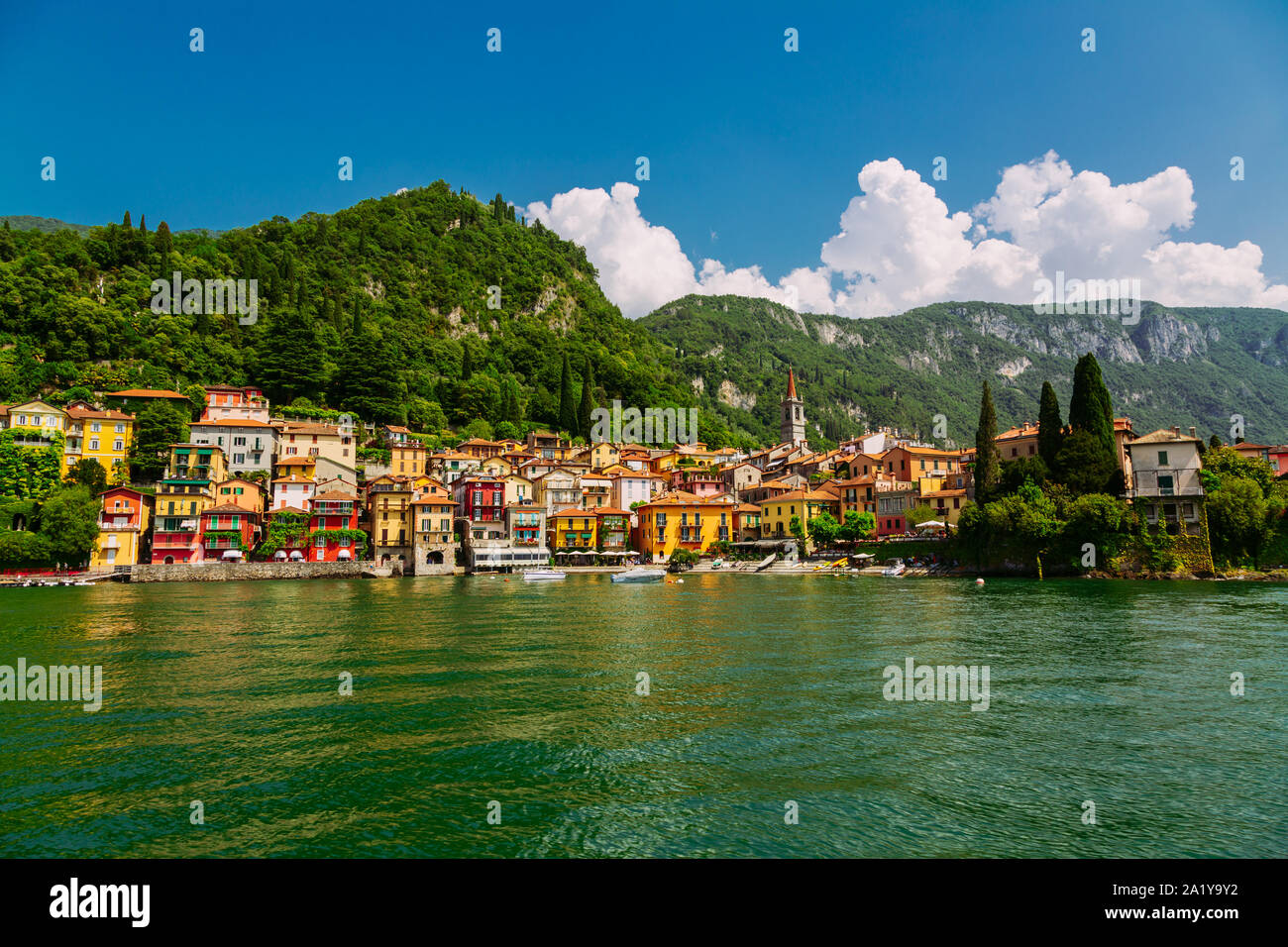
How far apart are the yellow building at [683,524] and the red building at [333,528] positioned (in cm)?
2657

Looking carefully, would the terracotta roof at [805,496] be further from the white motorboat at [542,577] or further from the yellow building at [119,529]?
the yellow building at [119,529]

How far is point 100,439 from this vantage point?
5772 cm

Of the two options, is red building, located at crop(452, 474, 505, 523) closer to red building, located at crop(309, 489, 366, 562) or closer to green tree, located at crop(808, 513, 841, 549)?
red building, located at crop(309, 489, 366, 562)

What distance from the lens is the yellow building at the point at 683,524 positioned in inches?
2603

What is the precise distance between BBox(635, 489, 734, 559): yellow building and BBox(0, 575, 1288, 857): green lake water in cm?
4370

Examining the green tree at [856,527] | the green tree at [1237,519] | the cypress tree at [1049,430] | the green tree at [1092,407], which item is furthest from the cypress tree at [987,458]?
the green tree at [1237,519]

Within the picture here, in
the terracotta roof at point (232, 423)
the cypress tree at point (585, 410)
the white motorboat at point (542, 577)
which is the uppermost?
the cypress tree at point (585, 410)

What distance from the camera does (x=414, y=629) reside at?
23.6 m

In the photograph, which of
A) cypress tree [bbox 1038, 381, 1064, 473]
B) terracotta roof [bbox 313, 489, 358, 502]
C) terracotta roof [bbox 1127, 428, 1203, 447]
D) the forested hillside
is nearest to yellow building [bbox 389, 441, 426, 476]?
the forested hillside

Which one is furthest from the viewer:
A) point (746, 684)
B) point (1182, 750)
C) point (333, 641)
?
point (333, 641)

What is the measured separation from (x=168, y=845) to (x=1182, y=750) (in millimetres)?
13417

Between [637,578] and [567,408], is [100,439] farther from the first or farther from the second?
[567,408]
